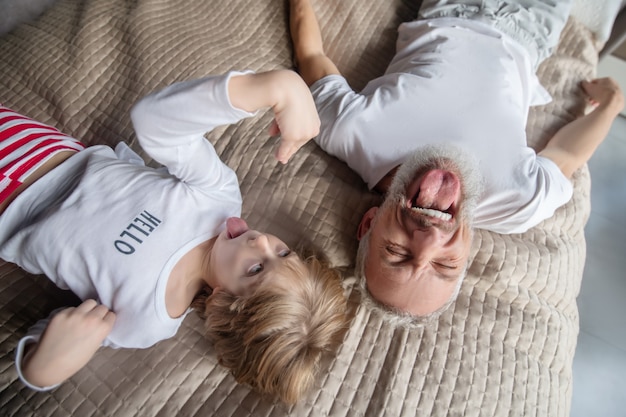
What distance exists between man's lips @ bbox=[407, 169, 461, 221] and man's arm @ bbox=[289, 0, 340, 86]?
47 centimetres

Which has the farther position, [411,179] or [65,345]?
[411,179]

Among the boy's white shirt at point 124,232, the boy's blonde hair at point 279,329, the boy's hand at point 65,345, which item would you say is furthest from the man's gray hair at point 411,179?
the boy's hand at point 65,345

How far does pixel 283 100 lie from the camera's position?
0.60 meters

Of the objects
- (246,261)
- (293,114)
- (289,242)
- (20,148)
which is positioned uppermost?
(293,114)

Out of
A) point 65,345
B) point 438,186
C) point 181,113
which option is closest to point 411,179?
point 438,186

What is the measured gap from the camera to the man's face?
2.45ft

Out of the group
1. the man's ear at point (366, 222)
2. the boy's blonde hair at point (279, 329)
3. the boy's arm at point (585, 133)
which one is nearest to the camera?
the boy's blonde hair at point (279, 329)

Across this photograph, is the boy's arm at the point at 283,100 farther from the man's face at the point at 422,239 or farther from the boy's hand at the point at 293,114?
the man's face at the point at 422,239

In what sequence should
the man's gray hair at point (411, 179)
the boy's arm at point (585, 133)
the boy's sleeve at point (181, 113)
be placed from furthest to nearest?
the boy's arm at point (585, 133)
the man's gray hair at point (411, 179)
the boy's sleeve at point (181, 113)

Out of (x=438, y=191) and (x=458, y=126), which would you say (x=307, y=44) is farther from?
(x=438, y=191)

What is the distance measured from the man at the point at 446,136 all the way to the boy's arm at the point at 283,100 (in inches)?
11.1

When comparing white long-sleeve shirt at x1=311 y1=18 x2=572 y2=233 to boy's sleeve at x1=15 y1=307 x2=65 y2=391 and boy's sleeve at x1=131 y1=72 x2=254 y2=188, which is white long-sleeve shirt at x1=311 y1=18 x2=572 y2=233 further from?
boy's sleeve at x1=15 y1=307 x2=65 y2=391

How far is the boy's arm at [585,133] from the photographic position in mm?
1080

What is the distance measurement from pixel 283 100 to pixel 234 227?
0.30 meters
